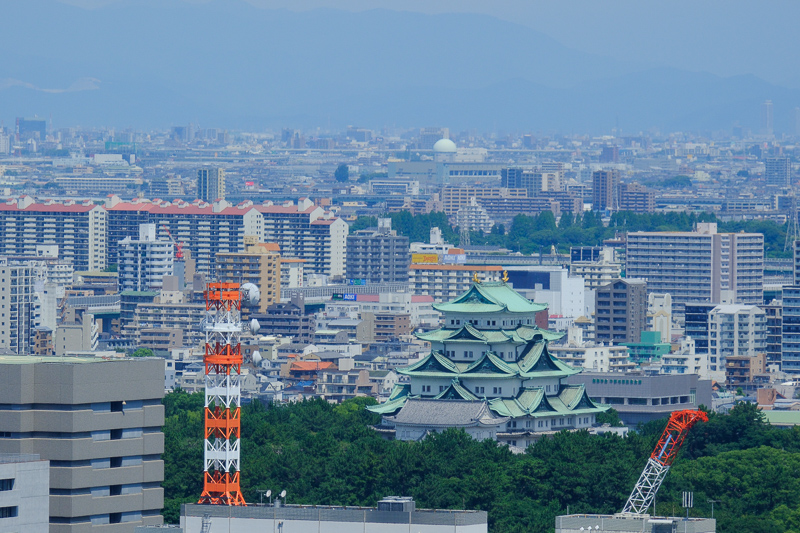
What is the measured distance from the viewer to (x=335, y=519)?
149ft

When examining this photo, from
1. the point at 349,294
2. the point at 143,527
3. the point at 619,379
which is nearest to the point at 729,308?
the point at 349,294

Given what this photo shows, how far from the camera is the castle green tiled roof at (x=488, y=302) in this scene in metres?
73.5

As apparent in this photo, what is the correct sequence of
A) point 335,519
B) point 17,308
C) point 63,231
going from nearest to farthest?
point 335,519 → point 17,308 → point 63,231

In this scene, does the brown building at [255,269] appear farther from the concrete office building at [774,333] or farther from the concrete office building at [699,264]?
the concrete office building at [774,333]

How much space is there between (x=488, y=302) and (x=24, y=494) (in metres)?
30.5

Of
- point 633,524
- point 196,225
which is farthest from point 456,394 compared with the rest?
point 196,225

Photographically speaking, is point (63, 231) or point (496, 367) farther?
point (63, 231)

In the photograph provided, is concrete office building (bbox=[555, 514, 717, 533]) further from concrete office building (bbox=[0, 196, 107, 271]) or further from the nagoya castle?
concrete office building (bbox=[0, 196, 107, 271])

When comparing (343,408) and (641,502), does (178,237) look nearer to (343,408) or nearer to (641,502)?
(343,408)

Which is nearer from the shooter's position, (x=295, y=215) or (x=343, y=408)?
(x=343, y=408)

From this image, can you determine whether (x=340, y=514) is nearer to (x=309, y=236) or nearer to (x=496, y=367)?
(x=496, y=367)

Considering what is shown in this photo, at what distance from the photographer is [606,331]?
128 meters

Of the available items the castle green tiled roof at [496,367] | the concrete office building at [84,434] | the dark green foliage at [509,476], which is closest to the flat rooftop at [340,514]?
the concrete office building at [84,434]

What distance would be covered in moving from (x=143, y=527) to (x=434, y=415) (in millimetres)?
24357
